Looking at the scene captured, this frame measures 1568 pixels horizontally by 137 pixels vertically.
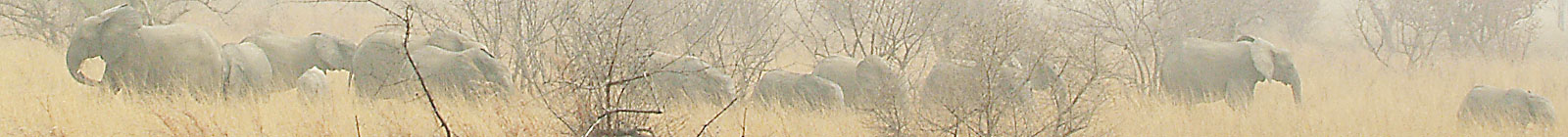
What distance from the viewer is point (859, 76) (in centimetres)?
889

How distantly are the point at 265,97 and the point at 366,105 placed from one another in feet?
1.85

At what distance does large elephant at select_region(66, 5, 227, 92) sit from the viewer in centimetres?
788

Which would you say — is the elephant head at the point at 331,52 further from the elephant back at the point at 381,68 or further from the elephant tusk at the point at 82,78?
the elephant tusk at the point at 82,78

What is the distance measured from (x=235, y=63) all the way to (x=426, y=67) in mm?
994

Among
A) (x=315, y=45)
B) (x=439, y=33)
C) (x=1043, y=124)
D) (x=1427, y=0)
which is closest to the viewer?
(x=1043, y=124)

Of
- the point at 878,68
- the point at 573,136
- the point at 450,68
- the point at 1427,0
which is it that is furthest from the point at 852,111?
the point at 1427,0

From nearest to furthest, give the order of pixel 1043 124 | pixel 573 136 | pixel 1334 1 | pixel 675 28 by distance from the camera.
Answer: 1. pixel 573 136
2. pixel 1043 124
3. pixel 675 28
4. pixel 1334 1

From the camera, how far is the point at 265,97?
8.47m

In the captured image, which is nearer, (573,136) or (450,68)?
(573,136)

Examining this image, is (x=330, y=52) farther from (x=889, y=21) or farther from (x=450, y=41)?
(x=889, y=21)

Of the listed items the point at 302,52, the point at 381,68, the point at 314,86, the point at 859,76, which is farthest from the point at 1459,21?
the point at 314,86

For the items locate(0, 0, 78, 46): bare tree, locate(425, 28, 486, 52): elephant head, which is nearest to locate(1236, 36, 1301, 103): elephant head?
locate(425, 28, 486, 52): elephant head

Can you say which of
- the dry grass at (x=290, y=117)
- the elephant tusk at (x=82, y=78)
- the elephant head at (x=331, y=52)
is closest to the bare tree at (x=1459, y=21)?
the elephant head at (x=331, y=52)

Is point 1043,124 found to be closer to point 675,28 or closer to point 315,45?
point 315,45
